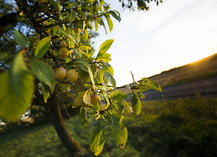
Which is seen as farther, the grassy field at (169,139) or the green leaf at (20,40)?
the grassy field at (169,139)

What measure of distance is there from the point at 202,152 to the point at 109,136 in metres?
3.15

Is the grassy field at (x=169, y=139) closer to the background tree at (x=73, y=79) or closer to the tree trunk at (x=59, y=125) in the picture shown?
the tree trunk at (x=59, y=125)

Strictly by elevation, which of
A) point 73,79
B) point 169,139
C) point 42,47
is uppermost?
point 42,47

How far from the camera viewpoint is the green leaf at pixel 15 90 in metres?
0.21

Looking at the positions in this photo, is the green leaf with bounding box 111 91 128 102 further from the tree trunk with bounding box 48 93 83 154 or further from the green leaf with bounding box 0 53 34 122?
the tree trunk with bounding box 48 93 83 154

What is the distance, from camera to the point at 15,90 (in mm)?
221

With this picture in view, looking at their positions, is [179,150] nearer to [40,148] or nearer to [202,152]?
[202,152]

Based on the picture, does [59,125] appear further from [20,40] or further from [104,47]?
[20,40]

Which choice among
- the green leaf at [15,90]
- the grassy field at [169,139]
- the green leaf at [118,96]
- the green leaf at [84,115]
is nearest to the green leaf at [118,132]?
the green leaf at [118,96]

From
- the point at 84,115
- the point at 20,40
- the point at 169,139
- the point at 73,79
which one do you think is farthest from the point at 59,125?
the point at 20,40

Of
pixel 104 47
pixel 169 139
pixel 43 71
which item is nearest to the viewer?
pixel 43 71

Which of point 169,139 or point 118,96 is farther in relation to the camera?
point 169,139

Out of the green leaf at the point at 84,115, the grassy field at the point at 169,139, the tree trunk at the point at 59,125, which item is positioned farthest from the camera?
the tree trunk at the point at 59,125

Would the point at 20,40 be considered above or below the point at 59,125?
above
